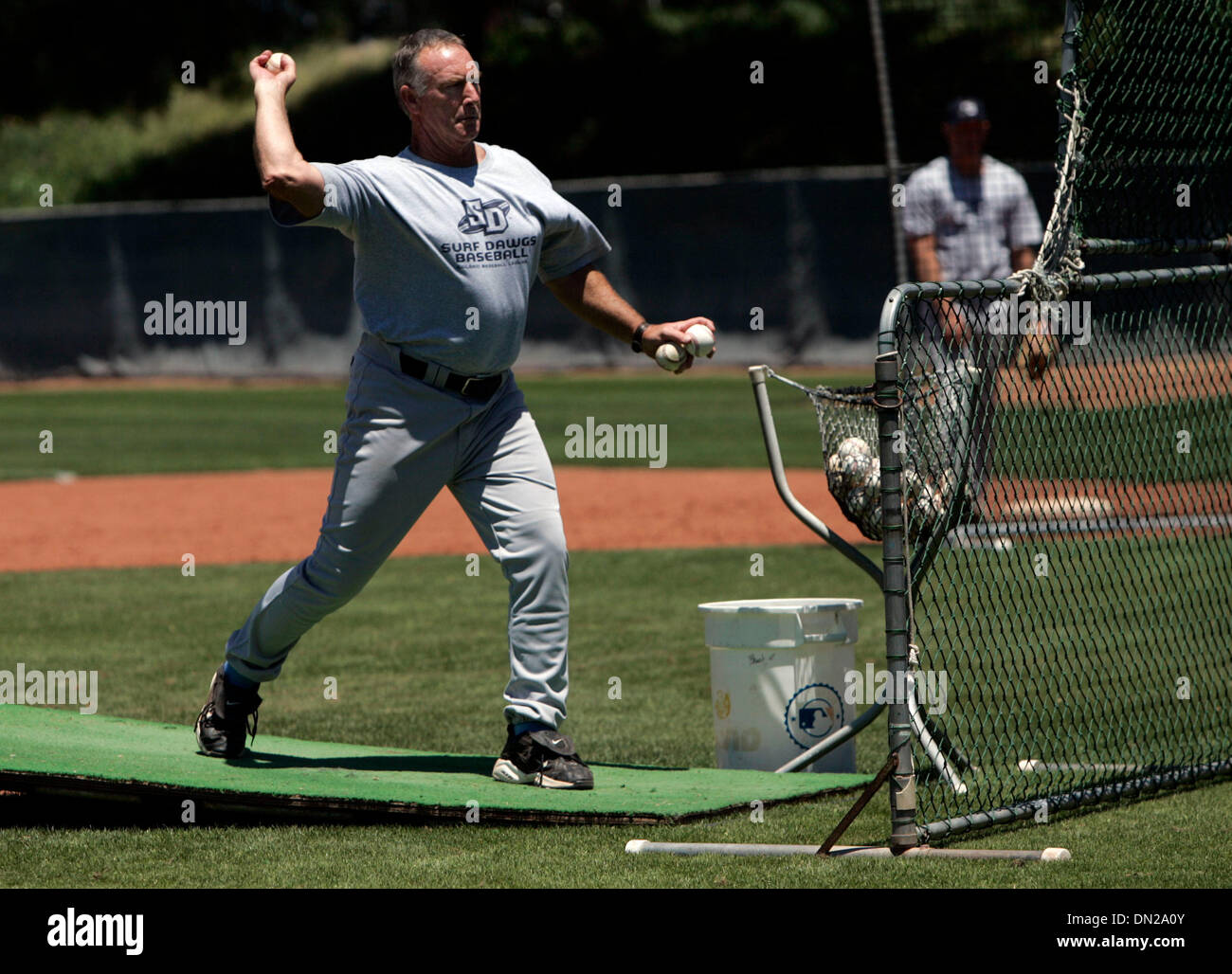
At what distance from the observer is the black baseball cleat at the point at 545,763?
536 cm

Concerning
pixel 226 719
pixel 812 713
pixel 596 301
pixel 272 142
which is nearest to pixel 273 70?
pixel 272 142

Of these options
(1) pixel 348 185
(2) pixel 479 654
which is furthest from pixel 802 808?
(2) pixel 479 654

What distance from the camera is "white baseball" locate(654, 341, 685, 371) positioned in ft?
17.2

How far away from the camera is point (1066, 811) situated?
17.1 ft

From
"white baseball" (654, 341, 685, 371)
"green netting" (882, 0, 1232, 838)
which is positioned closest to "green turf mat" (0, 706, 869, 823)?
"green netting" (882, 0, 1232, 838)

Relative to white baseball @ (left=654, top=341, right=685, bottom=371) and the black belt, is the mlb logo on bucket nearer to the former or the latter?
white baseball @ (left=654, top=341, right=685, bottom=371)

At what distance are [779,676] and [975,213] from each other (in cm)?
461

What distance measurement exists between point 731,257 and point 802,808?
77.5 ft

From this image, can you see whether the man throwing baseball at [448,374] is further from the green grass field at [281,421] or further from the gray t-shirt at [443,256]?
the green grass field at [281,421]

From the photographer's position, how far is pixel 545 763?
17.7 ft

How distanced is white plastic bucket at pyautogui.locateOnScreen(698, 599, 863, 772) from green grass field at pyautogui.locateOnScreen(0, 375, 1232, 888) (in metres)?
0.31

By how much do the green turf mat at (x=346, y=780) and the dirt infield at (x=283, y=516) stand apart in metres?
5.64

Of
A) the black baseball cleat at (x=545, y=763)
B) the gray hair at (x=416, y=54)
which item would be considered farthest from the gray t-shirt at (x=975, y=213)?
the black baseball cleat at (x=545, y=763)

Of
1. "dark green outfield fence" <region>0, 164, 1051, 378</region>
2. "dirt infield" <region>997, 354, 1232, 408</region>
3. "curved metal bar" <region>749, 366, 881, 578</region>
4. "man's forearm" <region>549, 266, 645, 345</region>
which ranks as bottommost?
"curved metal bar" <region>749, 366, 881, 578</region>
